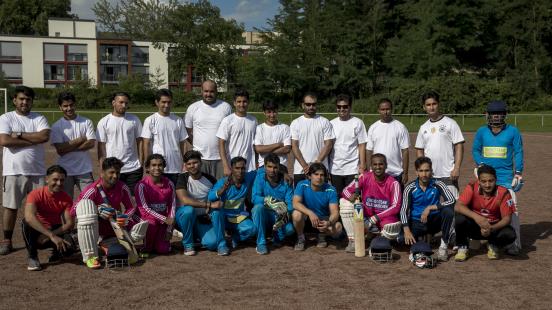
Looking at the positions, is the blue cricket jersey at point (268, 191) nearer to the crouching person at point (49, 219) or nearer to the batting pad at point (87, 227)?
the batting pad at point (87, 227)

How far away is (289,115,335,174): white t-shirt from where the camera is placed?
23.8 ft

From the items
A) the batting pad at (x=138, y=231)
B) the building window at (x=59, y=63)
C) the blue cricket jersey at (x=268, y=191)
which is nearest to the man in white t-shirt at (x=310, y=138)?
the blue cricket jersey at (x=268, y=191)

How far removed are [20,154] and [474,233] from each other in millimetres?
5429

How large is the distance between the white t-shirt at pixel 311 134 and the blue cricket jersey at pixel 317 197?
56 centimetres

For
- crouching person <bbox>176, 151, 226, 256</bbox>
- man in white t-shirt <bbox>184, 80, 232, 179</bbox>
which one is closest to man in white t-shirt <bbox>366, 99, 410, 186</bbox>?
man in white t-shirt <bbox>184, 80, 232, 179</bbox>

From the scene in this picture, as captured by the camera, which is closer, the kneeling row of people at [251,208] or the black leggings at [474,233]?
the kneeling row of people at [251,208]

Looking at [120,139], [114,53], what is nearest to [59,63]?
[114,53]

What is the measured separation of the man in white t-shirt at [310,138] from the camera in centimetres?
724

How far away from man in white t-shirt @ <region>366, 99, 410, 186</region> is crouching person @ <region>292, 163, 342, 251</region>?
2.92ft

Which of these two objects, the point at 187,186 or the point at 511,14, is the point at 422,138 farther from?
the point at 511,14

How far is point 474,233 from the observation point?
6.31 meters

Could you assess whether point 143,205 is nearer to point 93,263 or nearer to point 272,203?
point 93,263

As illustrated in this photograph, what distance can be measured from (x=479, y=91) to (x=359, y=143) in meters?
32.9

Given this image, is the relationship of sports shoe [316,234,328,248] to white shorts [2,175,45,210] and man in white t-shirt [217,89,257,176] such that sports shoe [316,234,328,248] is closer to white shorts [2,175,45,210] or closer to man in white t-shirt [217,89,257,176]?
man in white t-shirt [217,89,257,176]
